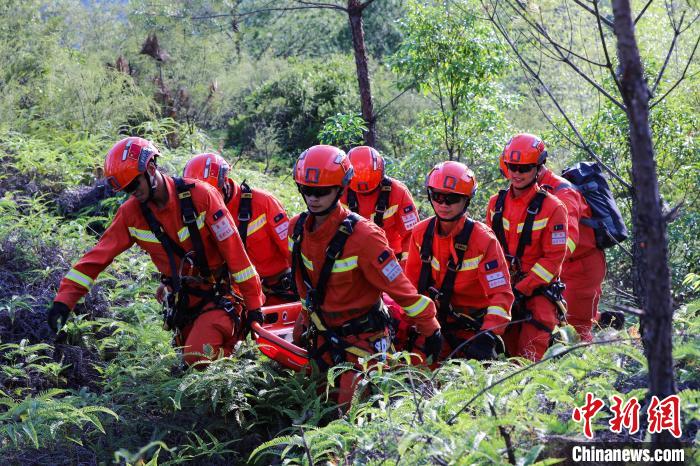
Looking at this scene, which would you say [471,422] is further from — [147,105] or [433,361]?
[147,105]

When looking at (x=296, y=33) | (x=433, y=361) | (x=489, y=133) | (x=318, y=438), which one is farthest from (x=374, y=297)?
(x=296, y=33)

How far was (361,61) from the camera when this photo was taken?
1101cm

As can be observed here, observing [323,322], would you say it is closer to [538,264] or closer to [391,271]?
Answer: [391,271]

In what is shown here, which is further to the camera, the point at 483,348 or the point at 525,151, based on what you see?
the point at 525,151

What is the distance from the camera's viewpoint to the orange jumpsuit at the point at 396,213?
7980 millimetres

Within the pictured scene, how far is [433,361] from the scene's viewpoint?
18.1ft

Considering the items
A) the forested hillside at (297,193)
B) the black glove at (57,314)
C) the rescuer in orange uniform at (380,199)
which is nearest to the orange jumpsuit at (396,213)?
the rescuer in orange uniform at (380,199)

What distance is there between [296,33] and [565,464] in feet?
76.1

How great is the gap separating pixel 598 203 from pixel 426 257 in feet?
7.78

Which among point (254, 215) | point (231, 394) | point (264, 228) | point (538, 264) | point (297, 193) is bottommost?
point (231, 394)

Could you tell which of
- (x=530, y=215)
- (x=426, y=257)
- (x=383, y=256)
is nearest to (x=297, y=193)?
(x=530, y=215)

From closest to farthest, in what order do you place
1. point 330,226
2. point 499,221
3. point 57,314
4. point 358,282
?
point 330,226 → point 358,282 → point 57,314 → point 499,221

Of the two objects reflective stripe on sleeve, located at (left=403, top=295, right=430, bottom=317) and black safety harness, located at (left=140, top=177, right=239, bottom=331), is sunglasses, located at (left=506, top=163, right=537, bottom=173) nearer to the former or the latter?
reflective stripe on sleeve, located at (left=403, top=295, right=430, bottom=317)

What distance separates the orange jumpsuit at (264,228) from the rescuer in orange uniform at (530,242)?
78.6 inches
